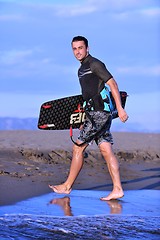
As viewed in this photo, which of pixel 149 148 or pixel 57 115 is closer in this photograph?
pixel 57 115

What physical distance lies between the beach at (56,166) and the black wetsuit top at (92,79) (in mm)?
1395

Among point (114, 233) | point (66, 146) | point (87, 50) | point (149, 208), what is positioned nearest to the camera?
point (114, 233)

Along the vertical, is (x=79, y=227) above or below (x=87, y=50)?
below

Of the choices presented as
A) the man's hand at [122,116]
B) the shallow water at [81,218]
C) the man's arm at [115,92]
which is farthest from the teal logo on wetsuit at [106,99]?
the shallow water at [81,218]

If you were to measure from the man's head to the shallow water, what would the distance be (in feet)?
5.73

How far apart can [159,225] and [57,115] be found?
2.78 metres

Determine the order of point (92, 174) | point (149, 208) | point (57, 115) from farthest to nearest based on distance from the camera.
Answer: point (92, 174)
point (57, 115)
point (149, 208)

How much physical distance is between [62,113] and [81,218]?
2.36m

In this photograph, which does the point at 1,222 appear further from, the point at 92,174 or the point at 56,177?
the point at 92,174

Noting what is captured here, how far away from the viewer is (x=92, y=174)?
34.1ft

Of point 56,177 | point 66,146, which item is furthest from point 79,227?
point 66,146

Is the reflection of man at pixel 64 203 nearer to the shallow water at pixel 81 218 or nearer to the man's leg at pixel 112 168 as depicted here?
the shallow water at pixel 81 218

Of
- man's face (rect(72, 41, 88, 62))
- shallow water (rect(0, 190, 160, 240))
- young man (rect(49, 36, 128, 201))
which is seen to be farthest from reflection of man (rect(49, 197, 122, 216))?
man's face (rect(72, 41, 88, 62))

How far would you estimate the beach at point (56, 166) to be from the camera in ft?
28.3
